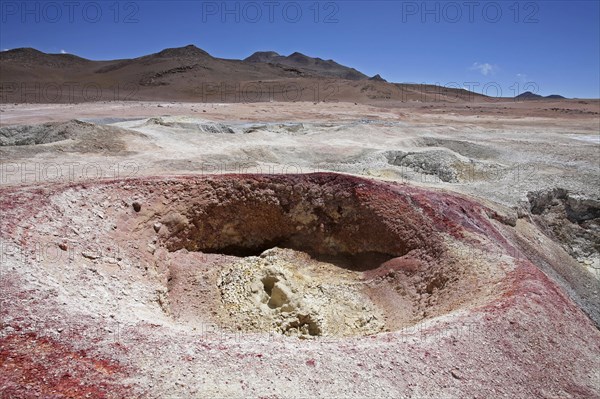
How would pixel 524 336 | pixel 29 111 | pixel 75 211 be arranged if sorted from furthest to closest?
pixel 29 111 < pixel 75 211 < pixel 524 336

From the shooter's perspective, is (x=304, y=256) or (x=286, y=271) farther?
(x=304, y=256)

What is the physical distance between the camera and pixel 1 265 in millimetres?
5105

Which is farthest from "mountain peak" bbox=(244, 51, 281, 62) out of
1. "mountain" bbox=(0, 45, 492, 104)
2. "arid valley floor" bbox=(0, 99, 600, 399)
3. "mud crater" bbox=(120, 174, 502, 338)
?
"mud crater" bbox=(120, 174, 502, 338)

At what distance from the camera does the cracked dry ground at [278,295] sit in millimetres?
3824

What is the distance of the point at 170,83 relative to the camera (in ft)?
154

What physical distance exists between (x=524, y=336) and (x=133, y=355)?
13.2ft

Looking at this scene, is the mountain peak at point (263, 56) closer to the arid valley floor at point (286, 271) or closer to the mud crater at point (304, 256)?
the arid valley floor at point (286, 271)

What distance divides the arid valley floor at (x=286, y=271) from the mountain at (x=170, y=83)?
27262 mm

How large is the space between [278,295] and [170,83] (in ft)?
145

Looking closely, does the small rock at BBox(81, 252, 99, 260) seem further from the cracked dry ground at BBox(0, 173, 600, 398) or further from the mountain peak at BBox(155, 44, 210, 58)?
the mountain peak at BBox(155, 44, 210, 58)

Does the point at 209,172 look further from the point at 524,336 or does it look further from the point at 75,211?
the point at 524,336

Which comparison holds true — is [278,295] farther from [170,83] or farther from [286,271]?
[170,83]

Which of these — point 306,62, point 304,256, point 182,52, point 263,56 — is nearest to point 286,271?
point 304,256

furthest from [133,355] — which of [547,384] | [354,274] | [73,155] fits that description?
[73,155]
